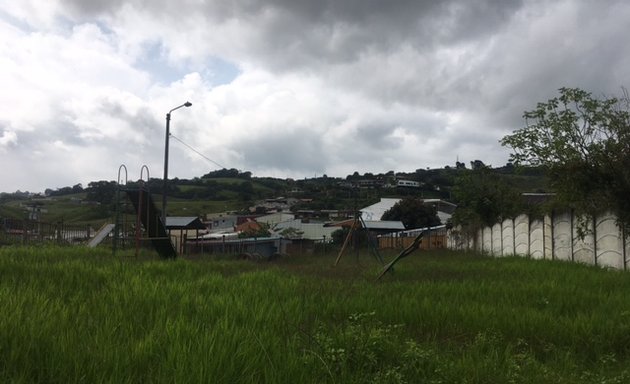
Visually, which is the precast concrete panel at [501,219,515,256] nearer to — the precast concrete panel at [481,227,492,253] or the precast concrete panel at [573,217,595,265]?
the precast concrete panel at [481,227,492,253]

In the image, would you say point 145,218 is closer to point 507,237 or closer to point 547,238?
point 547,238

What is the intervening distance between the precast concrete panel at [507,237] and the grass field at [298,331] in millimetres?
14604

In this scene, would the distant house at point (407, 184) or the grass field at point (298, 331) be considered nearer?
the grass field at point (298, 331)

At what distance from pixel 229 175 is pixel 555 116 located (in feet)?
303

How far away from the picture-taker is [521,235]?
70.2 feet

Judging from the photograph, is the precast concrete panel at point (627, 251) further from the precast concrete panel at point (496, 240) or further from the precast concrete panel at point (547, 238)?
the precast concrete panel at point (496, 240)

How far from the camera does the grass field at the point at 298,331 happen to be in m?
3.56

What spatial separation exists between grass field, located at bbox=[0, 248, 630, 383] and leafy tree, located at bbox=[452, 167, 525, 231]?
20.7 metres

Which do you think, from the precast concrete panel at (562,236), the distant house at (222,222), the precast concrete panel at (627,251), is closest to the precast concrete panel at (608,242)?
the precast concrete panel at (627,251)

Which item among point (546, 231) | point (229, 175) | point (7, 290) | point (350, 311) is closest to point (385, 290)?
point (350, 311)

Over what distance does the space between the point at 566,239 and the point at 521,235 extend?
4814 millimetres

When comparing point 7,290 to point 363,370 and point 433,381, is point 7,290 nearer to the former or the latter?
point 363,370

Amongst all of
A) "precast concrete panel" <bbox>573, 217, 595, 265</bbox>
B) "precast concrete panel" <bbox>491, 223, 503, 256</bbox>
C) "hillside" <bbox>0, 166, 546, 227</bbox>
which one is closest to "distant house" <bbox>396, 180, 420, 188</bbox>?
"hillside" <bbox>0, 166, 546, 227</bbox>

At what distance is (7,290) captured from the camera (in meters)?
5.68
